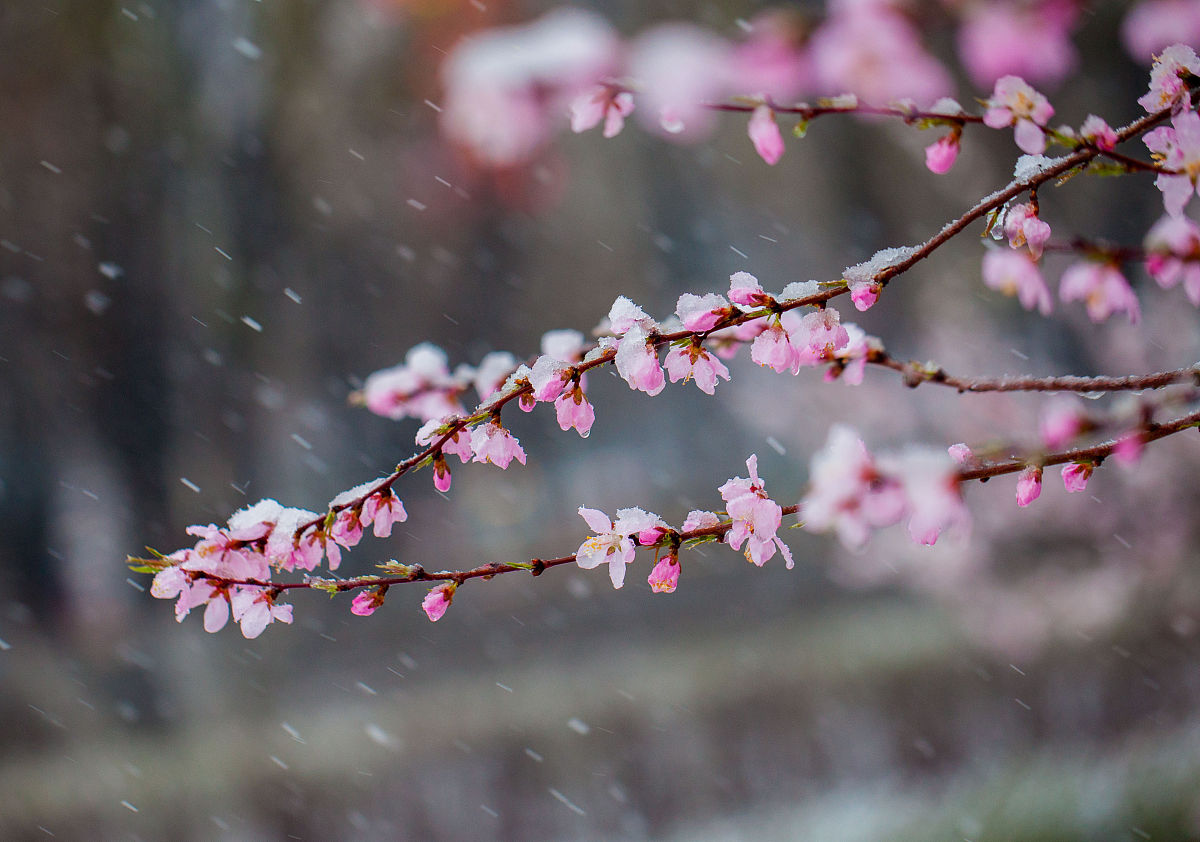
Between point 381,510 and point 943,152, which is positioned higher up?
point 943,152

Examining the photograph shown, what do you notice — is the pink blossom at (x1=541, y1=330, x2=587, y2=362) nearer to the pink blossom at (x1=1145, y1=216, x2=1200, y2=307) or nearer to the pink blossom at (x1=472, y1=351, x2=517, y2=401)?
the pink blossom at (x1=472, y1=351, x2=517, y2=401)

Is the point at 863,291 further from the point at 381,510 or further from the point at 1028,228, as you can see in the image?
the point at 381,510

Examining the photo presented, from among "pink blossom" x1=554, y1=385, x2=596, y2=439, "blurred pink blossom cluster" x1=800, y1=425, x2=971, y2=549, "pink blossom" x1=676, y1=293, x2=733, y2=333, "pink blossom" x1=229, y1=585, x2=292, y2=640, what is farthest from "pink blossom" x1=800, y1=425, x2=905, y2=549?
"pink blossom" x1=229, y1=585, x2=292, y2=640

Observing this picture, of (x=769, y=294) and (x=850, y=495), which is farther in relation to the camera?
(x=769, y=294)

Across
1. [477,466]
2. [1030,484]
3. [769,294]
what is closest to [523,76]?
[769,294]

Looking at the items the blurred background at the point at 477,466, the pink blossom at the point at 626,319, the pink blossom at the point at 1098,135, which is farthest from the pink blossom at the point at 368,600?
the blurred background at the point at 477,466

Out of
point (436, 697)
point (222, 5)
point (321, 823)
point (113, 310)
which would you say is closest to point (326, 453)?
point (113, 310)

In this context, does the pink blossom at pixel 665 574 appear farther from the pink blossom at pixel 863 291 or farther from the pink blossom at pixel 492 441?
the pink blossom at pixel 863 291

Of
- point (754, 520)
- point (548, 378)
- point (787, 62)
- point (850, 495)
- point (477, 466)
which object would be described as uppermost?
point (787, 62)
